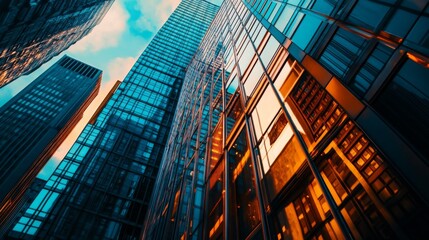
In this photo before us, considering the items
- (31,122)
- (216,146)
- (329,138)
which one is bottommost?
(329,138)

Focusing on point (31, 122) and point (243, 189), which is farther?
point (31, 122)

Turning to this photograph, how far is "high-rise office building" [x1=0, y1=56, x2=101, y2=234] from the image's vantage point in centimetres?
10525

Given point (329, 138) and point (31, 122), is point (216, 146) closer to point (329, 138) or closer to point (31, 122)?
point (329, 138)

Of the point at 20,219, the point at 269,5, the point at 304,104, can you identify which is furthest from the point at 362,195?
the point at 20,219

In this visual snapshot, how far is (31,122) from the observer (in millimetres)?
118000

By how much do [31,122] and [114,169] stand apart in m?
106

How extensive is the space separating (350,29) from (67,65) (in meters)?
177

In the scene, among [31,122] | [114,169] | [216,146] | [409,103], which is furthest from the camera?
[31,122]

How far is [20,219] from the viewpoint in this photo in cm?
2802

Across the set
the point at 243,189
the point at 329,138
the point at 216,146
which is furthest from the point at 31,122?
the point at 329,138

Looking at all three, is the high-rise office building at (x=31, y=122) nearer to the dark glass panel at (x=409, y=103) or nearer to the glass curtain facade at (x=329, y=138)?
the glass curtain facade at (x=329, y=138)

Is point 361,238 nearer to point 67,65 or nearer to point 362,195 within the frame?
point 362,195

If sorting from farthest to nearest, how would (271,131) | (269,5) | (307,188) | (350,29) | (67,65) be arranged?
(67,65), (269,5), (271,131), (350,29), (307,188)

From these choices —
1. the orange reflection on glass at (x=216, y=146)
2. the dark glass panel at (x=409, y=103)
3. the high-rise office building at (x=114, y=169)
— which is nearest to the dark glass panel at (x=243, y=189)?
Answer: the orange reflection on glass at (x=216, y=146)
